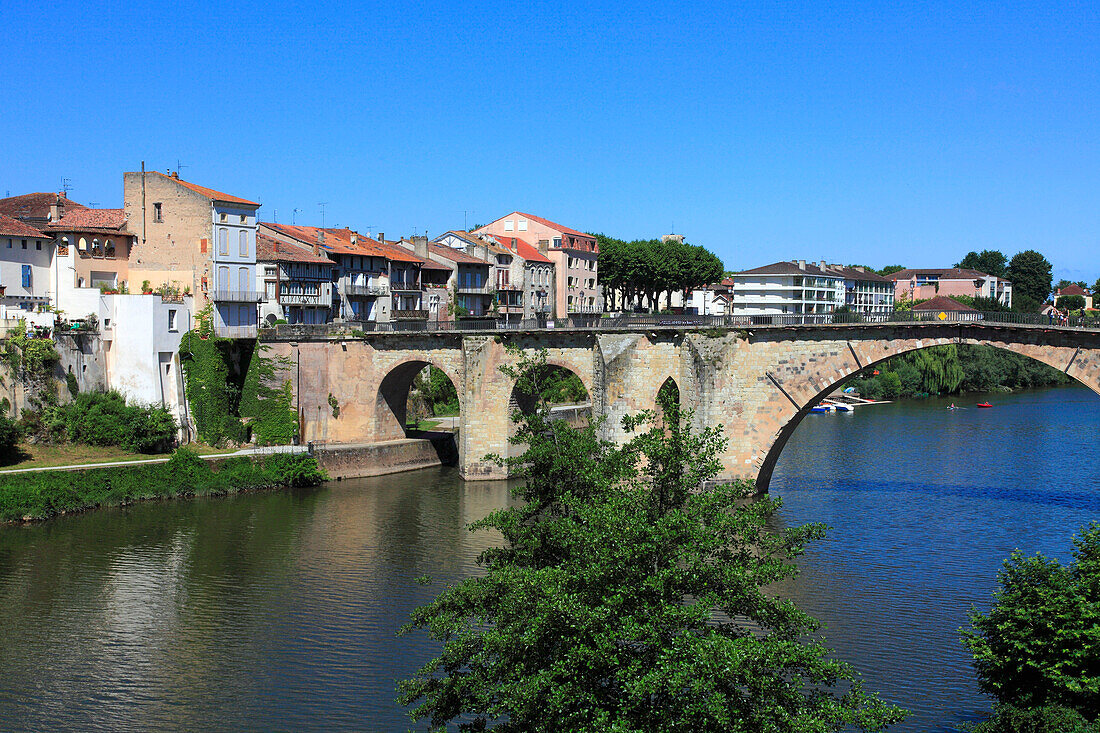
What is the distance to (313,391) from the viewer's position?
5316cm

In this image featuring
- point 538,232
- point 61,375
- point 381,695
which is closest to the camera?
point 381,695

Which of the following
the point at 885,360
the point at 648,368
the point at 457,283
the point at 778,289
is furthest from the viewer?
the point at 778,289

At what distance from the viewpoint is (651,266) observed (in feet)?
311

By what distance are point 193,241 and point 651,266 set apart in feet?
166

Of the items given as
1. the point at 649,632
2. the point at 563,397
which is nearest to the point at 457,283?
the point at 563,397

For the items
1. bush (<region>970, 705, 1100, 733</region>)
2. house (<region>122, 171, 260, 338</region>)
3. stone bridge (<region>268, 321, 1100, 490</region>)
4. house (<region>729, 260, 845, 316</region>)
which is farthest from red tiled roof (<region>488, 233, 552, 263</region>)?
bush (<region>970, 705, 1100, 733</region>)

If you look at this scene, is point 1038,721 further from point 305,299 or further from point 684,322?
point 305,299

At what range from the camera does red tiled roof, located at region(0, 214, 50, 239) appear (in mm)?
47844

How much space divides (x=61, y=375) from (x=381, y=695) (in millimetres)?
29672

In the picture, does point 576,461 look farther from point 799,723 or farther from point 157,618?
point 157,618

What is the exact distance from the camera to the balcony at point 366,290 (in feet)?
206

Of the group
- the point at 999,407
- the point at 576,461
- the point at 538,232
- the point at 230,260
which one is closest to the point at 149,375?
the point at 230,260

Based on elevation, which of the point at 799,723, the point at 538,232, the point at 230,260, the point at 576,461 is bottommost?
the point at 799,723

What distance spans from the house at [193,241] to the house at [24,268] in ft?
15.8
